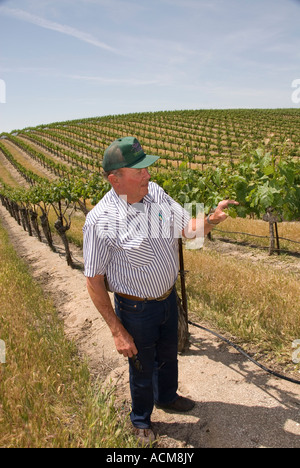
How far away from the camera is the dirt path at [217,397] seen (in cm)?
250

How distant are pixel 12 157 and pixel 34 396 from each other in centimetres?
6870

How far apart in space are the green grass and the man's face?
159cm

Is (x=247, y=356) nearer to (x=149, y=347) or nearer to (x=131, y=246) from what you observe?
(x=149, y=347)

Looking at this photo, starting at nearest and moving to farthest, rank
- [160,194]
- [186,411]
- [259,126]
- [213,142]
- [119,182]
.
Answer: [119,182], [160,194], [186,411], [213,142], [259,126]

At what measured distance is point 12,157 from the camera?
64000mm

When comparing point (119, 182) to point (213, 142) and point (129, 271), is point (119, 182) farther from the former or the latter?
point (213, 142)

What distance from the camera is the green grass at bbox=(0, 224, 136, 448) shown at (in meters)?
2.22

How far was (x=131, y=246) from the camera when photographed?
224cm

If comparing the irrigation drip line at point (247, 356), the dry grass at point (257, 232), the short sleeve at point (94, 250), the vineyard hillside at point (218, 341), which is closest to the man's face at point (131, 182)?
the short sleeve at point (94, 250)

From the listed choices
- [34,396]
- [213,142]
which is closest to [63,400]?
[34,396]

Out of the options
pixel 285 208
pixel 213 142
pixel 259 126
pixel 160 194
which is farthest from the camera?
pixel 259 126
